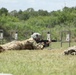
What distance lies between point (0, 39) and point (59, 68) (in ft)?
51.5

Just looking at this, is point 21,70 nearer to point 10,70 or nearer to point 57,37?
point 10,70

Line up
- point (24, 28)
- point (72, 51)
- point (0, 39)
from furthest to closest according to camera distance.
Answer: point (24, 28), point (0, 39), point (72, 51)

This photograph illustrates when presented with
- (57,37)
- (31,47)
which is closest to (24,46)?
(31,47)

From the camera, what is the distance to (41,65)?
390 inches

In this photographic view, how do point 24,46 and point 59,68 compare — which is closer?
point 59,68

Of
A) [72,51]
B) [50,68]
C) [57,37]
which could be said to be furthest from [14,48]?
[57,37]

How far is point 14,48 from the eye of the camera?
16328mm

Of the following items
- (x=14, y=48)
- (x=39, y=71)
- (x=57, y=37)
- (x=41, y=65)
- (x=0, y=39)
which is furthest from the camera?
(x=57, y=37)

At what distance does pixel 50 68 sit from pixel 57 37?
2023 cm

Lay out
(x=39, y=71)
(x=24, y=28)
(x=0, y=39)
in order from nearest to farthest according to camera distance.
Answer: (x=39, y=71) → (x=0, y=39) → (x=24, y=28)

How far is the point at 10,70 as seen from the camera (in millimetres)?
8922

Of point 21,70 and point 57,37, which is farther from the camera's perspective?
point 57,37

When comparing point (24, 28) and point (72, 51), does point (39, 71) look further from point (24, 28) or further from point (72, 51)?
point (24, 28)

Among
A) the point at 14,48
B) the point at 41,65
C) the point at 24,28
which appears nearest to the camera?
the point at 41,65
